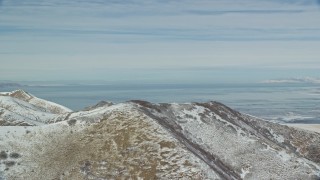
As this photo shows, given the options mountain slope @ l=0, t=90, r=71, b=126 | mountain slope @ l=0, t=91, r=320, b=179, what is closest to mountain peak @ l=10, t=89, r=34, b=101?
mountain slope @ l=0, t=90, r=71, b=126

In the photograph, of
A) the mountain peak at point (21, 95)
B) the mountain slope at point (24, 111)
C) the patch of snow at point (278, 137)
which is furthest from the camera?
the mountain peak at point (21, 95)

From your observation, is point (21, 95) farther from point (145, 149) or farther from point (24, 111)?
point (145, 149)

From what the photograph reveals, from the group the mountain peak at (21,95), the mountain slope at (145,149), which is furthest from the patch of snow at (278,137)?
the mountain peak at (21,95)

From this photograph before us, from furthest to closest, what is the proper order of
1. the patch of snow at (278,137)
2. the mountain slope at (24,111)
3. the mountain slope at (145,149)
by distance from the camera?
1. the patch of snow at (278,137)
2. the mountain slope at (24,111)
3. the mountain slope at (145,149)

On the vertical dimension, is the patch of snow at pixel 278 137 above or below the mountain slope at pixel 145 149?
below

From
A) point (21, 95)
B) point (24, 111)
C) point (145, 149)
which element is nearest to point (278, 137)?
point (145, 149)

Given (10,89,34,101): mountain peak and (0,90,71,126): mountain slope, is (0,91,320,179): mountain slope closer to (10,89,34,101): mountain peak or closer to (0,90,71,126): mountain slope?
Answer: (0,90,71,126): mountain slope

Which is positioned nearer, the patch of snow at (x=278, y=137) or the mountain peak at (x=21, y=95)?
the patch of snow at (x=278, y=137)

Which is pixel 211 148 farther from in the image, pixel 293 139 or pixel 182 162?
pixel 293 139

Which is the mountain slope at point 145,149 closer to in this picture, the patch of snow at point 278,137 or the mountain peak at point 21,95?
the patch of snow at point 278,137
